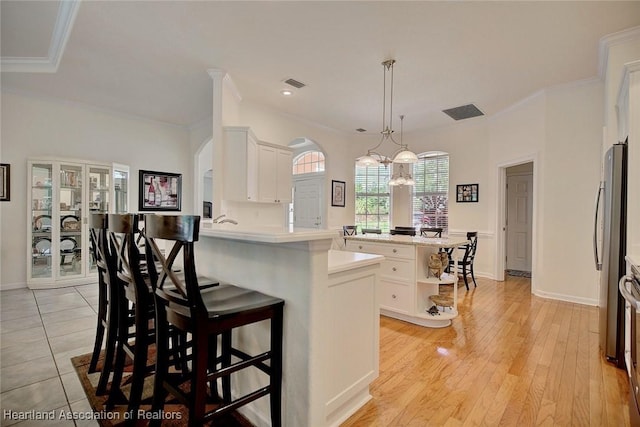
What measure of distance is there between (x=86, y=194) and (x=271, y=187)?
2.92 meters

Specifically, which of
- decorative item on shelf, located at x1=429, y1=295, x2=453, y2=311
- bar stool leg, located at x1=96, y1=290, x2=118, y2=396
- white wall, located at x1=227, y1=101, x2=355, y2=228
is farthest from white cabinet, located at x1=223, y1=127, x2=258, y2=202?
decorative item on shelf, located at x1=429, y1=295, x2=453, y2=311

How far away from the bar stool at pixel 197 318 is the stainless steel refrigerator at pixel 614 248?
257 centimetres

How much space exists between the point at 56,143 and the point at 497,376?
20.9 ft

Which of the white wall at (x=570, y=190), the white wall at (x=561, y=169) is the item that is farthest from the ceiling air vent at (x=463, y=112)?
the white wall at (x=570, y=190)

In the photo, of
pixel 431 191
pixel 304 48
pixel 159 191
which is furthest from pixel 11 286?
pixel 431 191

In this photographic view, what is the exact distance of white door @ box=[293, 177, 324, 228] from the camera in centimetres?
724

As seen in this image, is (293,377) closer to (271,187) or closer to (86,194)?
(271,187)

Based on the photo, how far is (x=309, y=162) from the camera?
7852 mm

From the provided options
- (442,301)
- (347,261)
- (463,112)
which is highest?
(463,112)

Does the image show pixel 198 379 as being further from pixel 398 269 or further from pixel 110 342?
pixel 398 269

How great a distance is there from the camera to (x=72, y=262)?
15.6 ft

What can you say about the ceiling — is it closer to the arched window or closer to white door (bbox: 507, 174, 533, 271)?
white door (bbox: 507, 174, 533, 271)

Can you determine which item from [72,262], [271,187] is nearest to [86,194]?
[72,262]

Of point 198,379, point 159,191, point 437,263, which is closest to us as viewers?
point 198,379
